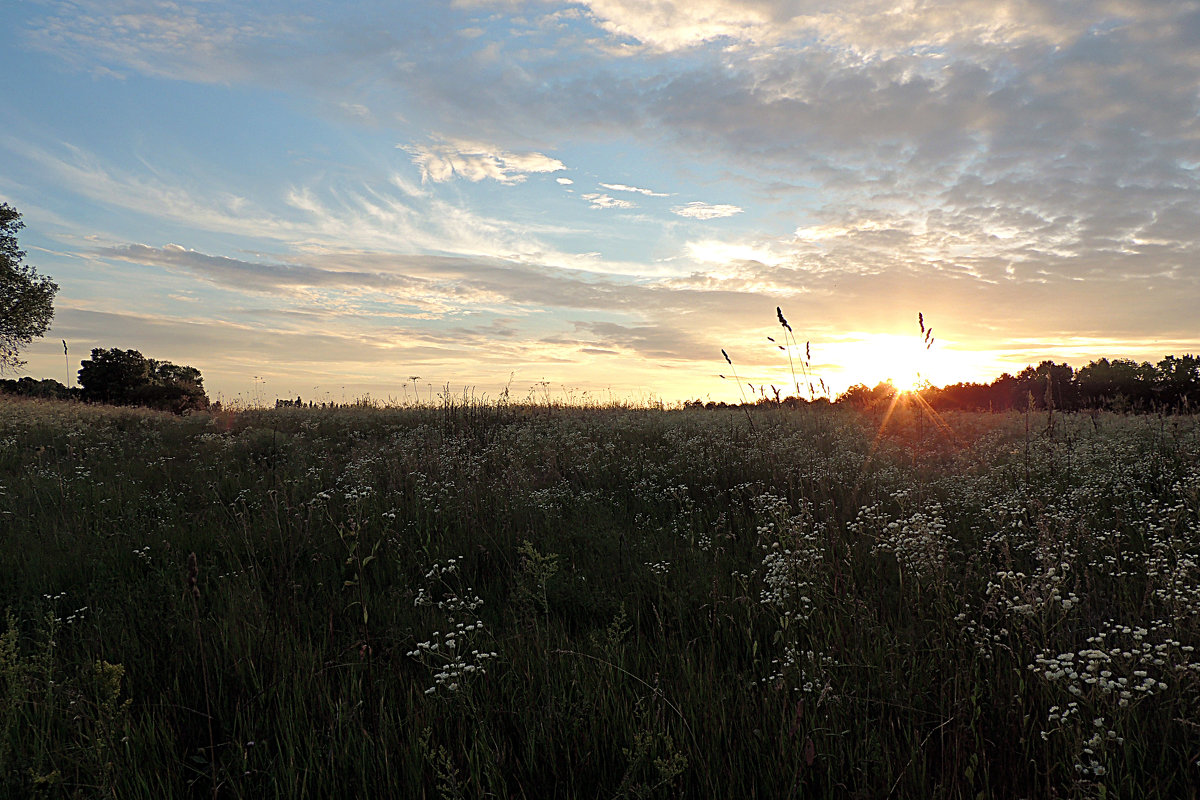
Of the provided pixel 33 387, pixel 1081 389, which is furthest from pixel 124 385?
pixel 1081 389

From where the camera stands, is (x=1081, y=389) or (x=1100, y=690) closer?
(x=1100, y=690)

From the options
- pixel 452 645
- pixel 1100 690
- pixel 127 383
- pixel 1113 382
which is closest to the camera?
pixel 1100 690

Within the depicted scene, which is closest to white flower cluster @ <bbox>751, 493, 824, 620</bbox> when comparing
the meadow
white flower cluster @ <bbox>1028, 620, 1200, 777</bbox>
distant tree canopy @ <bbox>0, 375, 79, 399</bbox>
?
the meadow

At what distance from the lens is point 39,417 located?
14.7 metres

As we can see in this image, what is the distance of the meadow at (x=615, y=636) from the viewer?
7.87 ft

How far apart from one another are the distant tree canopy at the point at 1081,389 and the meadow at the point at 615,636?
1219 cm

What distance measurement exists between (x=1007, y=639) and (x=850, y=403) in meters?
14.6

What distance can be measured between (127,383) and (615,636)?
36.5 m

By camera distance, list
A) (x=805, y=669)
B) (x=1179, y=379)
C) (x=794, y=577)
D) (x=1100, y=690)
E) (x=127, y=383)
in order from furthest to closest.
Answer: (x=127, y=383)
(x=1179, y=379)
(x=794, y=577)
(x=805, y=669)
(x=1100, y=690)

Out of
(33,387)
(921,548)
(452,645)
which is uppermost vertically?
(33,387)

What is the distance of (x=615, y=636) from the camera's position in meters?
3.50

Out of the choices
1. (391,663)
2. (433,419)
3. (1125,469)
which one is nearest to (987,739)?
(391,663)

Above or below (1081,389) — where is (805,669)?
below

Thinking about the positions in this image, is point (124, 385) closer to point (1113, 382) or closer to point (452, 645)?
point (452, 645)
